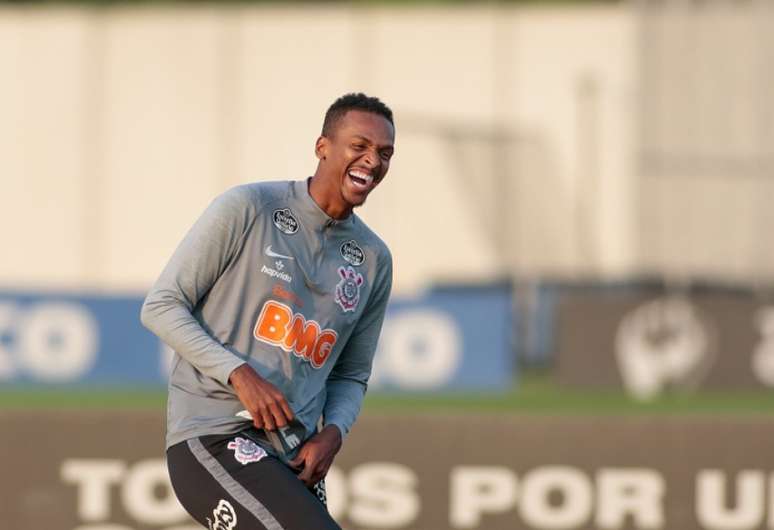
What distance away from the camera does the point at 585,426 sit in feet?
27.7

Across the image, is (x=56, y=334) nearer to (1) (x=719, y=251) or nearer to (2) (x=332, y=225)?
(1) (x=719, y=251)

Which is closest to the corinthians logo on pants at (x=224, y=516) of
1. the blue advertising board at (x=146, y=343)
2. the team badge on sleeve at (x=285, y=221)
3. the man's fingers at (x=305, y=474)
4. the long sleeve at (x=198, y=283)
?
the man's fingers at (x=305, y=474)

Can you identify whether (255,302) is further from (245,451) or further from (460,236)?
(460,236)

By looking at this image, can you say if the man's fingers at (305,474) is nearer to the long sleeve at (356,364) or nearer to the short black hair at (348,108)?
the long sleeve at (356,364)

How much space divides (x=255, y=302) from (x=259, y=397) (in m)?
0.33

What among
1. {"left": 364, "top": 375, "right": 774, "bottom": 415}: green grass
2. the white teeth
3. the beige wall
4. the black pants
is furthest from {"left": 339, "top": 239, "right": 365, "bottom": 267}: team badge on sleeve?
the beige wall

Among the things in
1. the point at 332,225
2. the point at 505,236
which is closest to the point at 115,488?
the point at 332,225

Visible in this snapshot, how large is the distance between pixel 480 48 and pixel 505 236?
9.50ft

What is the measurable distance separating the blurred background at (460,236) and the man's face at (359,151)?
3.41 m

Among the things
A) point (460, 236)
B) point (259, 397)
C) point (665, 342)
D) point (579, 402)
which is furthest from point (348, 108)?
point (460, 236)

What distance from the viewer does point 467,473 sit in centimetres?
844

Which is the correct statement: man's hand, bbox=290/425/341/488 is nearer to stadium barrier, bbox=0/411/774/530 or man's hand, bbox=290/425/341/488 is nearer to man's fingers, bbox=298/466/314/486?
man's fingers, bbox=298/466/314/486

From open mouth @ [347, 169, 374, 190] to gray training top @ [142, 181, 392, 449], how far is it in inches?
7.2

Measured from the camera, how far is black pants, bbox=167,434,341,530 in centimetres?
501
